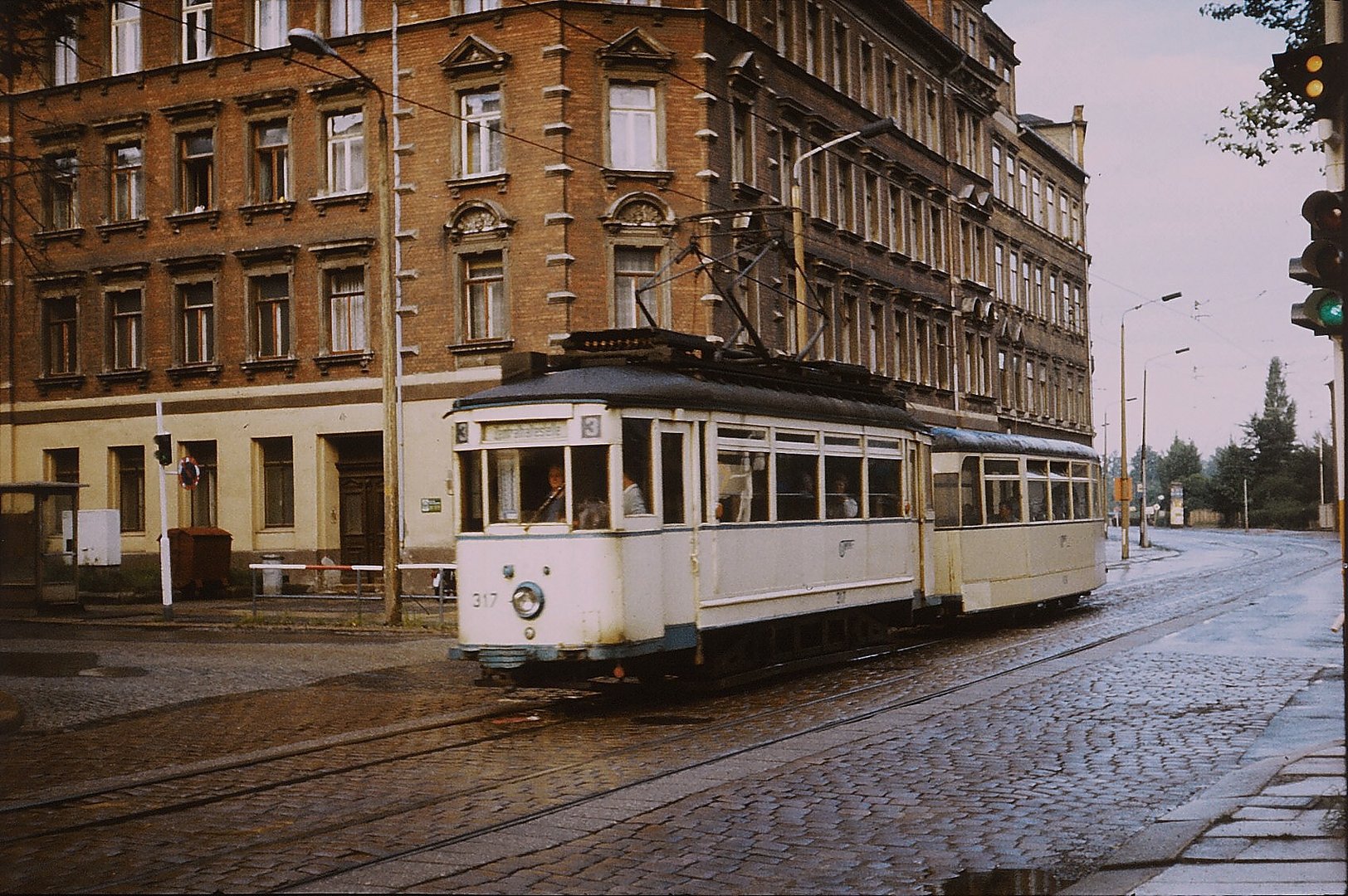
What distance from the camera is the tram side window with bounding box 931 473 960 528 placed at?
21.6 m

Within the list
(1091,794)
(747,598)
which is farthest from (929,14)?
(1091,794)

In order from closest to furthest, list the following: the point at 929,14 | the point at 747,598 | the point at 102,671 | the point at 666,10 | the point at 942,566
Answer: the point at 747,598, the point at 102,671, the point at 942,566, the point at 666,10, the point at 929,14

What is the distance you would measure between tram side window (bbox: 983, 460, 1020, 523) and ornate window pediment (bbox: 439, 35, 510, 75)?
1388 cm

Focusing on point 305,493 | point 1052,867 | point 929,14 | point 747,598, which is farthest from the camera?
point 929,14

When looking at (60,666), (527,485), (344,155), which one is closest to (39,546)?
(60,666)

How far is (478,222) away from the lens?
102 feet

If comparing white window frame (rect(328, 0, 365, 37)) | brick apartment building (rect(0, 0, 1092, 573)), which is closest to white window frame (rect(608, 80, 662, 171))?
brick apartment building (rect(0, 0, 1092, 573))

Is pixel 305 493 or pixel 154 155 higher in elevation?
pixel 154 155

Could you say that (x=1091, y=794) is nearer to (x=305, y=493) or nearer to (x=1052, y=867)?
(x=1052, y=867)

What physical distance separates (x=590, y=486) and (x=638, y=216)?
18.0 meters

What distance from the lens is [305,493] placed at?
110 feet

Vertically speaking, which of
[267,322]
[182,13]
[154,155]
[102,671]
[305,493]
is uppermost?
[182,13]

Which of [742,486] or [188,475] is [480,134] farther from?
[742,486]

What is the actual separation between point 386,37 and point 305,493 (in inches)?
389
